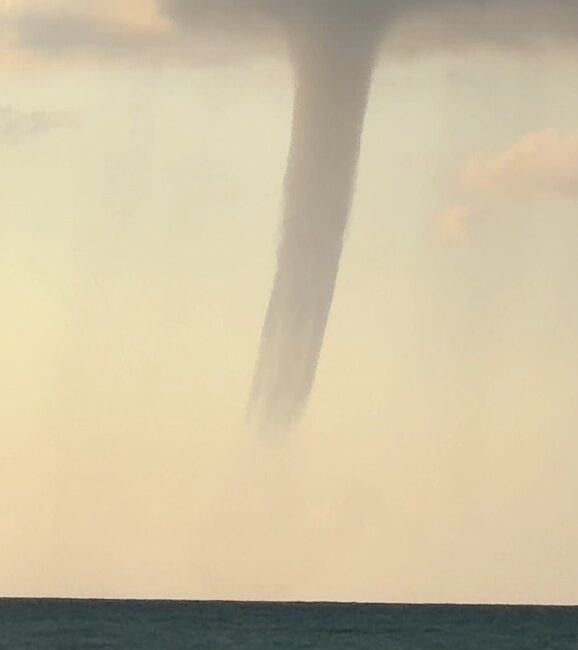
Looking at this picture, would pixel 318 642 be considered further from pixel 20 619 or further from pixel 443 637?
pixel 20 619

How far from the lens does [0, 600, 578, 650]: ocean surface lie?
4.78 metres

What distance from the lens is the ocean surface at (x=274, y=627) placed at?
15.7 feet

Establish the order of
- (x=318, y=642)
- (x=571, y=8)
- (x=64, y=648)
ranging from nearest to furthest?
(x=571, y=8), (x=64, y=648), (x=318, y=642)

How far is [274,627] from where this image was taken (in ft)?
16.9

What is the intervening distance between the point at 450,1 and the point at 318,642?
343 cm

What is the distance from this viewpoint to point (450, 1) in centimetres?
389

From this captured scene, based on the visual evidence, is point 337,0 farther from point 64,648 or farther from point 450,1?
point 64,648

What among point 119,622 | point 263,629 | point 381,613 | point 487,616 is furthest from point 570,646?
point 119,622

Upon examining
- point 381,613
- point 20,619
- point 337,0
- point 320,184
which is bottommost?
point 20,619

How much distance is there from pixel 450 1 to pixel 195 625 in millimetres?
3572

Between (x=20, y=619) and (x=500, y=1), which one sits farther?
(x=20, y=619)

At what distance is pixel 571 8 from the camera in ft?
12.6

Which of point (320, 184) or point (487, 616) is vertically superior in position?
point (320, 184)

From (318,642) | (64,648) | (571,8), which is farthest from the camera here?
(318,642)
